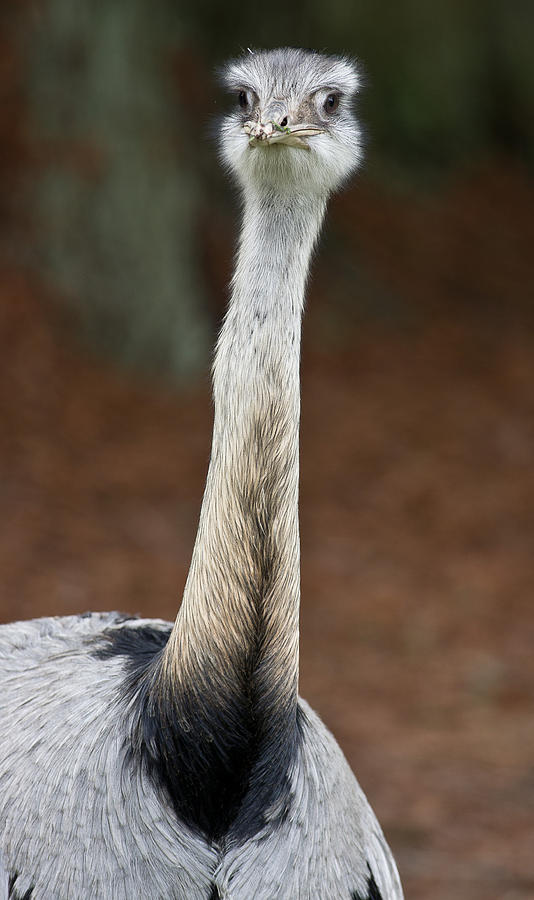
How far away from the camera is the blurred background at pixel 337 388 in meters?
7.51

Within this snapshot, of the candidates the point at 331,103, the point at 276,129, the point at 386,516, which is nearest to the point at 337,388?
the point at 386,516

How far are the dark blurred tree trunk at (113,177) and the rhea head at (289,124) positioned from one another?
689 centimetres

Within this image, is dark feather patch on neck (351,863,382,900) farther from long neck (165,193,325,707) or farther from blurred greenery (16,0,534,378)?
blurred greenery (16,0,534,378)

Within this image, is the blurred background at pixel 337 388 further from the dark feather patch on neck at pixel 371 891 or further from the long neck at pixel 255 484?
the long neck at pixel 255 484

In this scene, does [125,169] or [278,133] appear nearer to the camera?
[278,133]

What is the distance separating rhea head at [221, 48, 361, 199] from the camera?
10.9 ft

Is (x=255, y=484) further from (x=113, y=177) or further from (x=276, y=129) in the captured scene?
(x=113, y=177)

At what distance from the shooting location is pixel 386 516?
383 inches

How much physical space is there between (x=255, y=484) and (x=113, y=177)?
7.60 m

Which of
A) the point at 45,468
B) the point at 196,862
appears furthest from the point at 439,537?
the point at 196,862

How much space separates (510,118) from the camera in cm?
1512

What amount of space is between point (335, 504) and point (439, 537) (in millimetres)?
837

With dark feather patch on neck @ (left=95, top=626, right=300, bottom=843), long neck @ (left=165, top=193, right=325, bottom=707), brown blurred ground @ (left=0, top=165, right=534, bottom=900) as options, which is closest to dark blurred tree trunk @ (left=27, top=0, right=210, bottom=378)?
brown blurred ground @ (left=0, top=165, right=534, bottom=900)

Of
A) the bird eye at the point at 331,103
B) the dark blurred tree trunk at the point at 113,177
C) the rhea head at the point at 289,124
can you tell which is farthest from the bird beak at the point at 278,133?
the dark blurred tree trunk at the point at 113,177
